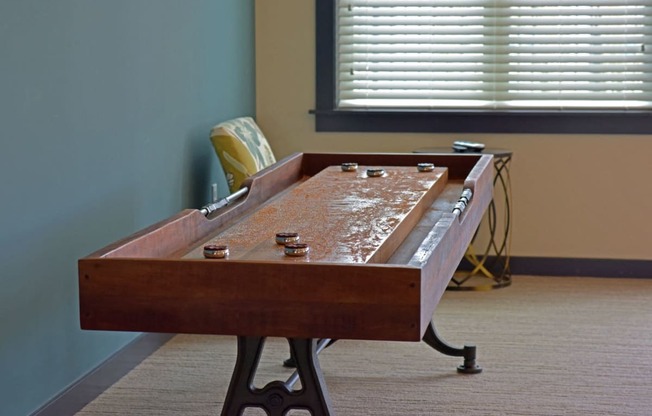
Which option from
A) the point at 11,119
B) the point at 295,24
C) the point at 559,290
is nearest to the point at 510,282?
the point at 559,290

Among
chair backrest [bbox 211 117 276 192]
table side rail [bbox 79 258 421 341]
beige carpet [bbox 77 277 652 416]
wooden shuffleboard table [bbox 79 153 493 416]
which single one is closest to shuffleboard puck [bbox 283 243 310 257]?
wooden shuffleboard table [bbox 79 153 493 416]

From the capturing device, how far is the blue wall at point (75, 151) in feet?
10.5

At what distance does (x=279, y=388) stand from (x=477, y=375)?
150cm

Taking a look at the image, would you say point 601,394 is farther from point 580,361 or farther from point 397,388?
point 397,388

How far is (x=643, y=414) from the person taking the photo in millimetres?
3639

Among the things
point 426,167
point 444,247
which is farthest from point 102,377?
point 444,247

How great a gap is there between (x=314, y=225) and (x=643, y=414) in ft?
4.64

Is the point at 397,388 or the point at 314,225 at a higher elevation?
the point at 314,225

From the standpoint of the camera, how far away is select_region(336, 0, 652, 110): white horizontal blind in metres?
5.75

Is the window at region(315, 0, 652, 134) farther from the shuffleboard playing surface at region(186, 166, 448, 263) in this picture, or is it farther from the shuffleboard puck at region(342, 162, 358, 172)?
the shuffleboard playing surface at region(186, 166, 448, 263)

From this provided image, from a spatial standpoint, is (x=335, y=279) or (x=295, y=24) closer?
(x=335, y=279)


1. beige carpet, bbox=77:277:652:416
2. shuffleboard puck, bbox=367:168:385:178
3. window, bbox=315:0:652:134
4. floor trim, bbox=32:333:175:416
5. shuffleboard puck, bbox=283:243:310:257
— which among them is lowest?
beige carpet, bbox=77:277:652:416

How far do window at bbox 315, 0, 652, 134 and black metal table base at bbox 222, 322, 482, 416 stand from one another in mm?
3291

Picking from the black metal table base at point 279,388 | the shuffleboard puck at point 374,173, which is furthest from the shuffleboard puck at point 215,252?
the shuffleboard puck at point 374,173
